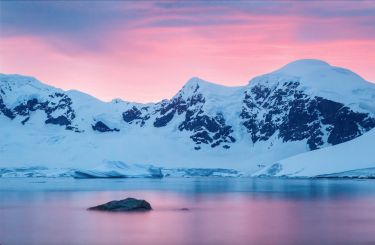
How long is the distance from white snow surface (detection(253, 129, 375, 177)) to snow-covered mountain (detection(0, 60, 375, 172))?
1498 inches

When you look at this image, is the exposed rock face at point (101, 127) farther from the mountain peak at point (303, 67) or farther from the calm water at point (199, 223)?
the calm water at point (199, 223)

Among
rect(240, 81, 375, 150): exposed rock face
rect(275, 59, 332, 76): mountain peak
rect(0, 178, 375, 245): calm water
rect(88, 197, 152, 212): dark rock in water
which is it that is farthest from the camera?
rect(275, 59, 332, 76): mountain peak

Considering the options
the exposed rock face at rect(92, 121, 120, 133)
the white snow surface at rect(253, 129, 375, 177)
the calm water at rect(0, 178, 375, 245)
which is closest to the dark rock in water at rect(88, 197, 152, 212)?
the calm water at rect(0, 178, 375, 245)

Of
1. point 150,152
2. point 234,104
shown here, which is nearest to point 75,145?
point 150,152

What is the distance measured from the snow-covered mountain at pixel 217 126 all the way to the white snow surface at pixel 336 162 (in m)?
38.0

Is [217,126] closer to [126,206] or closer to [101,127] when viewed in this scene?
[101,127]

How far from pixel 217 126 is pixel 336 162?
85126 mm

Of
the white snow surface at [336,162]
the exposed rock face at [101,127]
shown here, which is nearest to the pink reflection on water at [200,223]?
the white snow surface at [336,162]

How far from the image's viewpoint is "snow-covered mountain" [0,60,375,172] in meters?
169

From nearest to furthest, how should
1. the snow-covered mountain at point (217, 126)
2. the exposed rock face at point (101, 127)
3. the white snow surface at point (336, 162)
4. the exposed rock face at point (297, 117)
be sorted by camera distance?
the white snow surface at point (336, 162), the snow-covered mountain at point (217, 126), the exposed rock face at point (297, 117), the exposed rock face at point (101, 127)

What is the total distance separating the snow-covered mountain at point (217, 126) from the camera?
6663 inches

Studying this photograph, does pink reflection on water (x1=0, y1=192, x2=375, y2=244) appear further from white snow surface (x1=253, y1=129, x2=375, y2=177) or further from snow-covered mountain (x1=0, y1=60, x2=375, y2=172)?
snow-covered mountain (x1=0, y1=60, x2=375, y2=172)

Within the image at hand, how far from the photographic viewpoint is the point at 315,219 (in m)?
38.7

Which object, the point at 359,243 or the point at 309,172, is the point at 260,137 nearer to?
the point at 309,172
